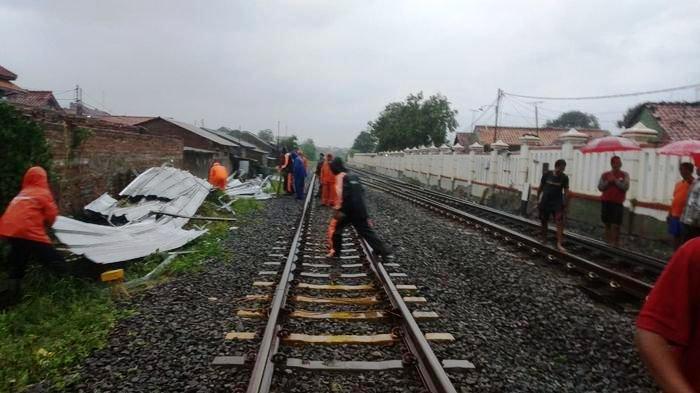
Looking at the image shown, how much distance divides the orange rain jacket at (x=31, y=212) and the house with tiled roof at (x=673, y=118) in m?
27.1

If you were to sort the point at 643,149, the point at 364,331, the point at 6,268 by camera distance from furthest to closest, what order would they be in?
the point at 643,149
the point at 6,268
the point at 364,331

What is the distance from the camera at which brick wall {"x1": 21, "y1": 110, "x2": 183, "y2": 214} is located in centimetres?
869

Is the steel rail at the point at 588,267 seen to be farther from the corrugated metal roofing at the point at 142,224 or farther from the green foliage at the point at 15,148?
the green foliage at the point at 15,148

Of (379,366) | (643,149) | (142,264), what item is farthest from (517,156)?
(379,366)

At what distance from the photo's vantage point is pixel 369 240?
23.6 feet

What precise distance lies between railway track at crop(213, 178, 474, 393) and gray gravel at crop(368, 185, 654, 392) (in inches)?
9.3

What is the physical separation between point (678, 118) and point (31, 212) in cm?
3032

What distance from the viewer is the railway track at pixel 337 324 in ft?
11.8

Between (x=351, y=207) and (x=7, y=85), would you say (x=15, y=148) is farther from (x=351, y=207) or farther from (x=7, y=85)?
(x=7, y=85)

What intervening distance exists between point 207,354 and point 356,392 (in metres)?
1.32

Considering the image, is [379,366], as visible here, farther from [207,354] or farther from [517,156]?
[517,156]

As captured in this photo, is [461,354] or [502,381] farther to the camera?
[461,354]

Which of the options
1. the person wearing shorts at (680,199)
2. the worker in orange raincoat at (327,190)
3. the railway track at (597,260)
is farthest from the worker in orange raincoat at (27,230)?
the worker in orange raincoat at (327,190)

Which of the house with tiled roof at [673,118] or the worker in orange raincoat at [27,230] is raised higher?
the house with tiled roof at [673,118]
